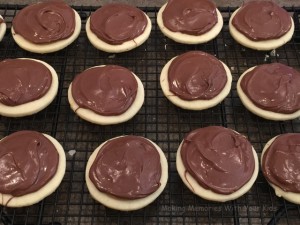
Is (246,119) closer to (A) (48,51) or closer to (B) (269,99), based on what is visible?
(B) (269,99)

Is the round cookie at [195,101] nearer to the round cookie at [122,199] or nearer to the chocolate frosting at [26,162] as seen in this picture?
the round cookie at [122,199]

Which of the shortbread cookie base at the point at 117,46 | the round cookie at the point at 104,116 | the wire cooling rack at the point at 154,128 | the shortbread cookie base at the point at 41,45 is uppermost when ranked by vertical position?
the shortbread cookie base at the point at 117,46

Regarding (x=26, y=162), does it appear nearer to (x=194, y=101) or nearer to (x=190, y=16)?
(x=194, y=101)

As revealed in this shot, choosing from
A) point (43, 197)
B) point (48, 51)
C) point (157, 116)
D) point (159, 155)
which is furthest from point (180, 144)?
point (48, 51)

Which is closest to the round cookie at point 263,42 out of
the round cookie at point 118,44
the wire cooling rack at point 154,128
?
the wire cooling rack at point 154,128

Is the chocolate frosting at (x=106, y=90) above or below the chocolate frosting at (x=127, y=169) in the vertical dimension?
above
